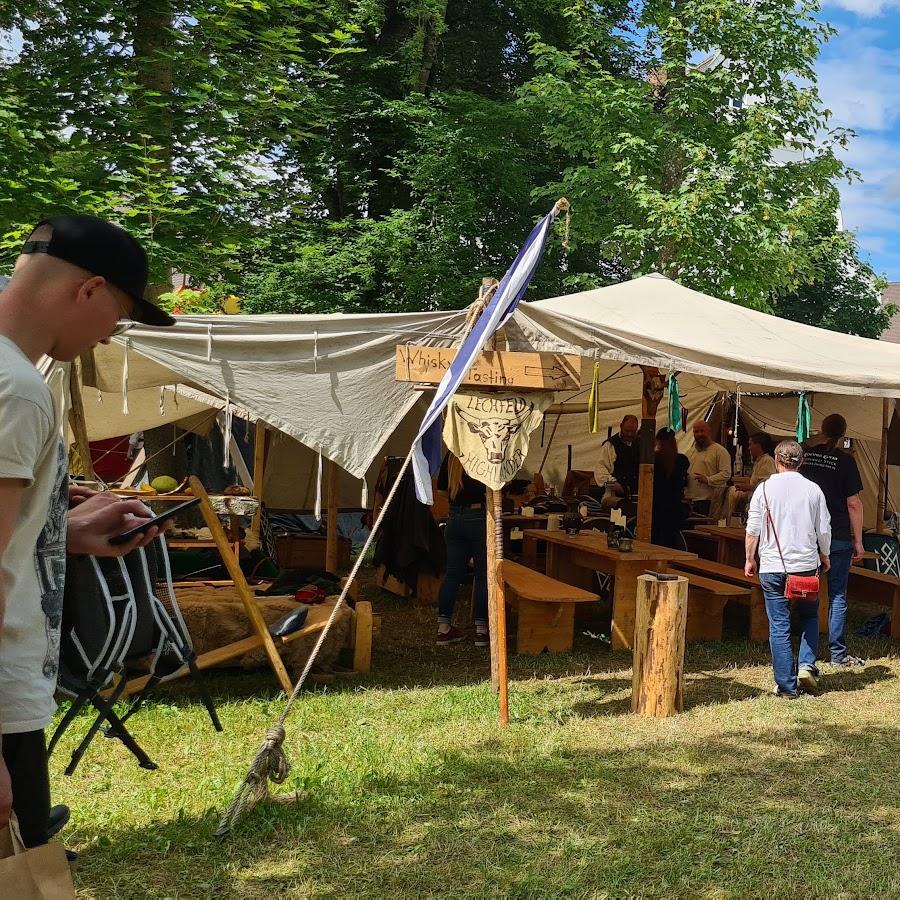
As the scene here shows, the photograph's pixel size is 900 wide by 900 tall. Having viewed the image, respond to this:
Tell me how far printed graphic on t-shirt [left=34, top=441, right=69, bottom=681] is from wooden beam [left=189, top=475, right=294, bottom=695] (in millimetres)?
3136

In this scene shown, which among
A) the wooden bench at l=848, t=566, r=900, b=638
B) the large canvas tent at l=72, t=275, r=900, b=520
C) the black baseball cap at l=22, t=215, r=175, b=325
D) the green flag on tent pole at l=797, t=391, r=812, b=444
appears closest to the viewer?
the black baseball cap at l=22, t=215, r=175, b=325

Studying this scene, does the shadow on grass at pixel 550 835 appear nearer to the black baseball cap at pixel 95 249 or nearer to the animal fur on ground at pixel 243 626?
the animal fur on ground at pixel 243 626

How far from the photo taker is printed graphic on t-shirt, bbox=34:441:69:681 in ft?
6.10

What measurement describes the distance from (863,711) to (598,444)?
8240 millimetres

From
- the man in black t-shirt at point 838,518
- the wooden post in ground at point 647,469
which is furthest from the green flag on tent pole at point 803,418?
the wooden post in ground at point 647,469

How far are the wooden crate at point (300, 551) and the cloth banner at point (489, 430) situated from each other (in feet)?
18.5

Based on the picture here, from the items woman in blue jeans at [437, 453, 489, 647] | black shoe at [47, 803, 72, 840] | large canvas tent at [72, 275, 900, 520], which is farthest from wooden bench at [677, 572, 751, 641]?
black shoe at [47, 803, 72, 840]

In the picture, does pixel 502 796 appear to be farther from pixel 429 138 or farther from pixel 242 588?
pixel 429 138

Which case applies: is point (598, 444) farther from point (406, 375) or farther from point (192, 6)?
→ point (406, 375)

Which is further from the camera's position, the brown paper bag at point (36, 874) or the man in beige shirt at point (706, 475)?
the man in beige shirt at point (706, 475)

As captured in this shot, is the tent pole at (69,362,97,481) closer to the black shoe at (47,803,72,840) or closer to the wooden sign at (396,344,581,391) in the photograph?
the wooden sign at (396,344,581,391)

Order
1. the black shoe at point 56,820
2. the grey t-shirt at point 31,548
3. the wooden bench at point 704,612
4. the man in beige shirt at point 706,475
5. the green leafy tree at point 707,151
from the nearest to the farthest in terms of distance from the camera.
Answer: the grey t-shirt at point 31,548
the black shoe at point 56,820
the wooden bench at point 704,612
the man in beige shirt at point 706,475
the green leafy tree at point 707,151

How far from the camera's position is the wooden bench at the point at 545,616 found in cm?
678

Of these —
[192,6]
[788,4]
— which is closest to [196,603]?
[192,6]
